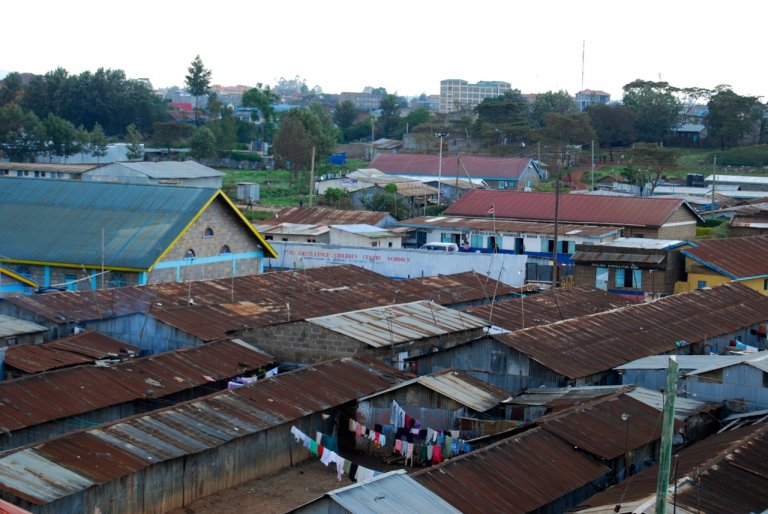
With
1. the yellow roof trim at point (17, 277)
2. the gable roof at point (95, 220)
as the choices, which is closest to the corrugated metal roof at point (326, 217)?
the gable roof at point (95, 220)

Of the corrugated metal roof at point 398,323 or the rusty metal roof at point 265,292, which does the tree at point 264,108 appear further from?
the corrugated metal roof at point 398,323

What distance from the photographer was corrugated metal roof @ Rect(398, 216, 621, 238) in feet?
141

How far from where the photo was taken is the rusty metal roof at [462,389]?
19.4 meters

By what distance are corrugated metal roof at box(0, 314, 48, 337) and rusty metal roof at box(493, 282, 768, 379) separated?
919 centimetres

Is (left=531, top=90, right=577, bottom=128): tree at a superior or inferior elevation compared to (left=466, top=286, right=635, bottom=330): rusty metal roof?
superior

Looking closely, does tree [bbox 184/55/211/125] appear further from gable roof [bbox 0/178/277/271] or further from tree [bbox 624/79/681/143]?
gable roof [bbox 0/178/277/271]

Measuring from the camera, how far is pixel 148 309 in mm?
24125

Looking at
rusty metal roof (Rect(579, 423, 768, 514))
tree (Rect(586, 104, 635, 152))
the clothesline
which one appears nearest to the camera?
rusty metal roof (Rect(579, 423, 768, 514))

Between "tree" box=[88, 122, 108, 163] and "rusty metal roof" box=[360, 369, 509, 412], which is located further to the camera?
"tree" box=[88, 122, 108, 163]

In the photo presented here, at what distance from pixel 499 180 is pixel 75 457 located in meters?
55.3

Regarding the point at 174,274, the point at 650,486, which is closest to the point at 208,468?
the point at 650,486

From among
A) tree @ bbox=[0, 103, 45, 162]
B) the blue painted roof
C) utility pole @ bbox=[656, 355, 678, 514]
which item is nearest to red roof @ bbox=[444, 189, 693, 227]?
the blue painted roof

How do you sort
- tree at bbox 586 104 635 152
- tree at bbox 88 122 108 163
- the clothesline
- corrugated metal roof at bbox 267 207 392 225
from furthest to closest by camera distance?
tree at bbox 586 104 635 152 → tree at bbox 88 122 108 163 → corrugated metal roof at bbox 267 207 392 225 → the clothesline

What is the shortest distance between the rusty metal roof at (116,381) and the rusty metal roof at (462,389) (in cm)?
334
